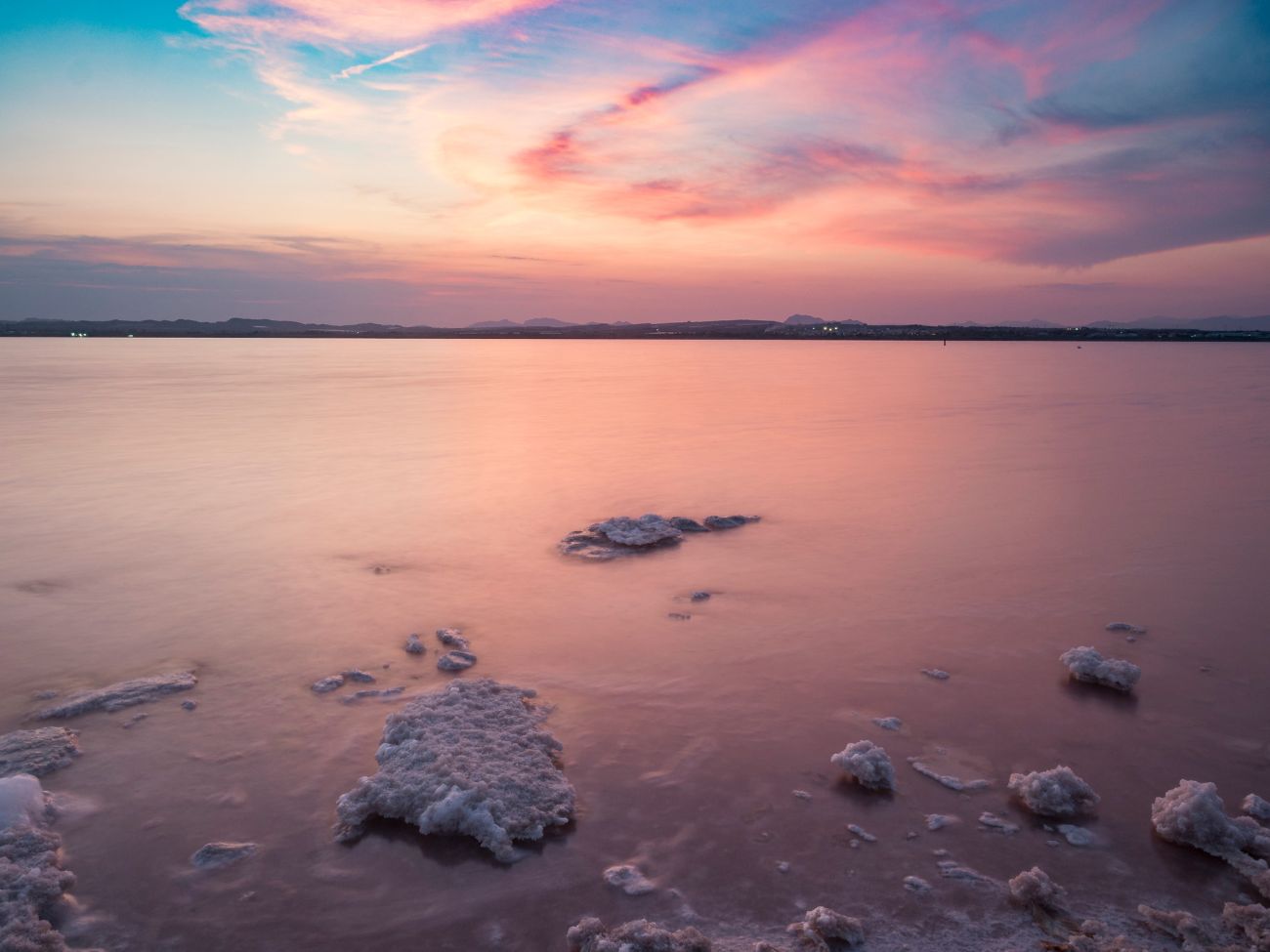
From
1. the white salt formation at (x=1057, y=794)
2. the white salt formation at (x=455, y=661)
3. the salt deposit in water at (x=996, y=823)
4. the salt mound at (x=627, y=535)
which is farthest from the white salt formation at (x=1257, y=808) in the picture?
the salt mound at (x=627, y=535)

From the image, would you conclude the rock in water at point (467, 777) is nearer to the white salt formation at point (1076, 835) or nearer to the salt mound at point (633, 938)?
the salt mound at point (633, 938)

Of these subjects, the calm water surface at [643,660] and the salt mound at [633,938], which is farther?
the calm water surface at [643,660]

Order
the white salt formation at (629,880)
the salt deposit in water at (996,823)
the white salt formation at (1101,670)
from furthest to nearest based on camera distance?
the white salt formation at (1101,670) < the salt deposit in water at (996,823) < the white salt formation at (629,880)

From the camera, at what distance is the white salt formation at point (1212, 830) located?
3.79 meters

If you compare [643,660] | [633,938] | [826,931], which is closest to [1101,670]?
[643,660]

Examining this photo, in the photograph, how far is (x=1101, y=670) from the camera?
5.57m

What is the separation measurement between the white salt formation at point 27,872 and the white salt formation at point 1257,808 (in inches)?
218

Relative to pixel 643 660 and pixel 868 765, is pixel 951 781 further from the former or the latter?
pixel 643 660

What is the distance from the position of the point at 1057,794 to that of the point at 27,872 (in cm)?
496

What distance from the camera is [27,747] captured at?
467 cm

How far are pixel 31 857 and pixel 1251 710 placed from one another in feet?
22.9

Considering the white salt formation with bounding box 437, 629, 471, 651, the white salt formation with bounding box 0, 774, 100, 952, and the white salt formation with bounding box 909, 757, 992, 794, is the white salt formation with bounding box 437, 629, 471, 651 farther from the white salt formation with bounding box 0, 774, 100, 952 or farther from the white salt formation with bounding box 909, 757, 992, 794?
the white salt formation with bounding box 909, 757, 992, 794

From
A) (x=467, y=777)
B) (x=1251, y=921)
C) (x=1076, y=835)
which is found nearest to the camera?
(x=1251, y=921)

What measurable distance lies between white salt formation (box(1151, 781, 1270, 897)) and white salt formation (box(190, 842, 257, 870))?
4474 millimetres
